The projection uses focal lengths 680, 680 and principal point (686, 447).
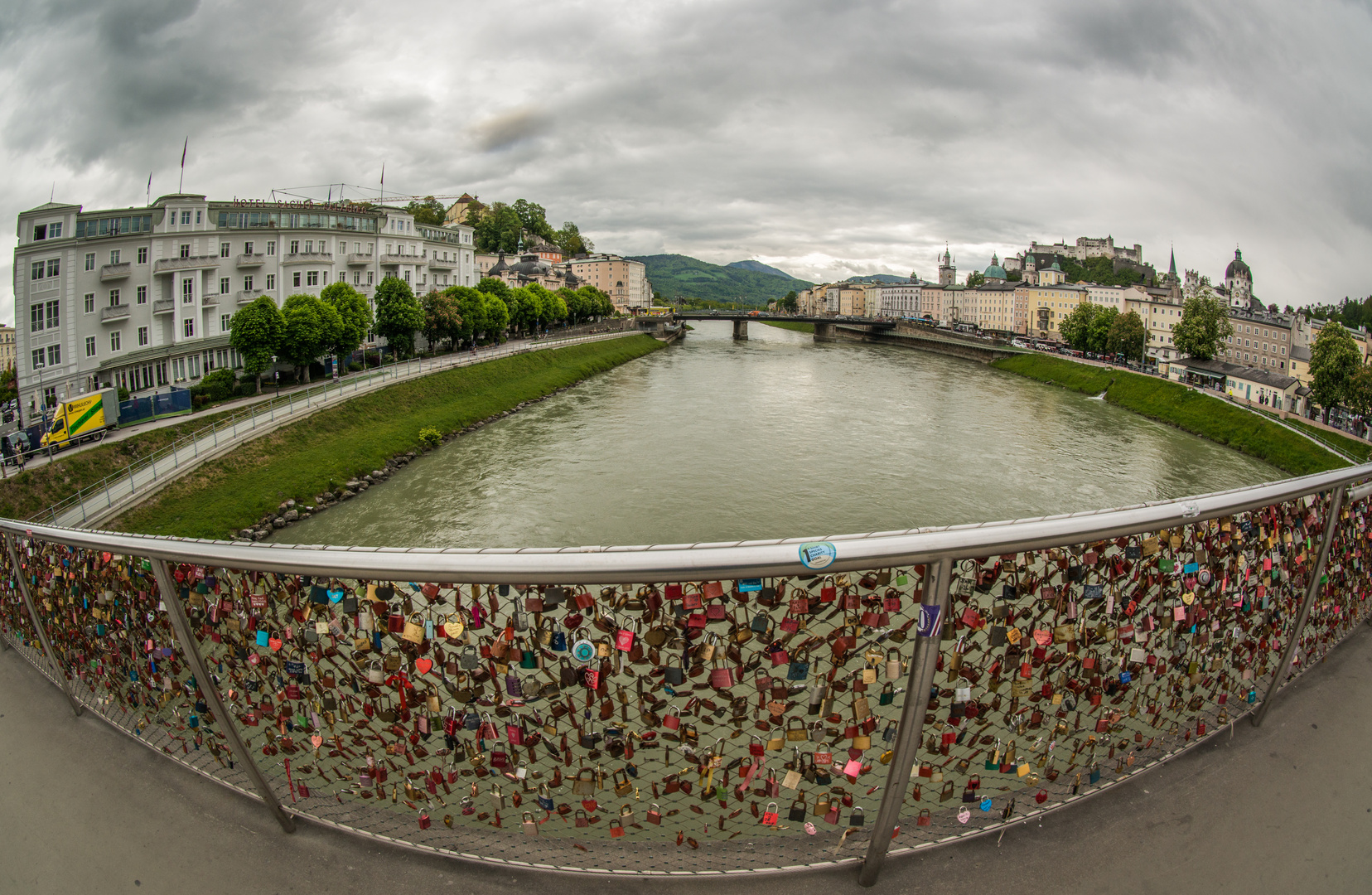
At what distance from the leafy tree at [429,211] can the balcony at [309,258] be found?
49.2m

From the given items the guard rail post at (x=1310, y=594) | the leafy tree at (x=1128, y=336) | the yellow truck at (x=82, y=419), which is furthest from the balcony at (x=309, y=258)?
the leafy tree at (x=1128, y=336)

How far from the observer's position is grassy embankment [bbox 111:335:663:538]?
1485 centimetres

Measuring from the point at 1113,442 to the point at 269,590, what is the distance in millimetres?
31426

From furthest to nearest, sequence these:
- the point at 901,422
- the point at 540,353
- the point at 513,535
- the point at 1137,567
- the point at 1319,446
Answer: the point at 540,353, the point at 901,422, the point at 1319,446, the point at 513,535, the point at 1137,567

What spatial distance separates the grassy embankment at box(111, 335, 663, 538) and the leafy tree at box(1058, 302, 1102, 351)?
47.4 m

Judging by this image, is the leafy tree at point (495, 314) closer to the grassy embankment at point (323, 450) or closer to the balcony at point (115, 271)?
the grassy embankment at point (323, 450)

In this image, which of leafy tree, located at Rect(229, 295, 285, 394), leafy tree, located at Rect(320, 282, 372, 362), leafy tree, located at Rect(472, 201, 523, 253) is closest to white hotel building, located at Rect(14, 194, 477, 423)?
leafy tree, located at Rect(229, 295, 285, 394)

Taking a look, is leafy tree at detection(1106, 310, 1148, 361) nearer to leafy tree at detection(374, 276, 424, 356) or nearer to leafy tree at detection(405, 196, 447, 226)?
leafy tree at detection(374, 276, 424, 356)

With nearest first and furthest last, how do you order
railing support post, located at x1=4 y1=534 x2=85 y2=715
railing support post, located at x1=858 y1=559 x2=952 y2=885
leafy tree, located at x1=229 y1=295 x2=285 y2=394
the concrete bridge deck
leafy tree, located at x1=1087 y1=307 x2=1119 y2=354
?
railing support post, located at x1=858 y1=559 x2=952 y2=885 → the concrete bridge deck → railing support post, located at x1=4 y1=534 x2=85 y2=715 → leafy tree, located at x1=229 y1=295 x2=285 y2=394 → leafy tree, located at x1=1087 y1=307 x2=1119 y2=354

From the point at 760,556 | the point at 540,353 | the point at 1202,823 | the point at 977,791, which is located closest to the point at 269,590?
the point at 760,556

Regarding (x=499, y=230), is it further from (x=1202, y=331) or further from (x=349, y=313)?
(x=1202, y=331)

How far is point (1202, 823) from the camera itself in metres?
2.60

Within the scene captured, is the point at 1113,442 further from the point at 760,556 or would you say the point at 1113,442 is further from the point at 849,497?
the point at 760,556

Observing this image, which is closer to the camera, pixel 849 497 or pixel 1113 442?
pixel 849 497
